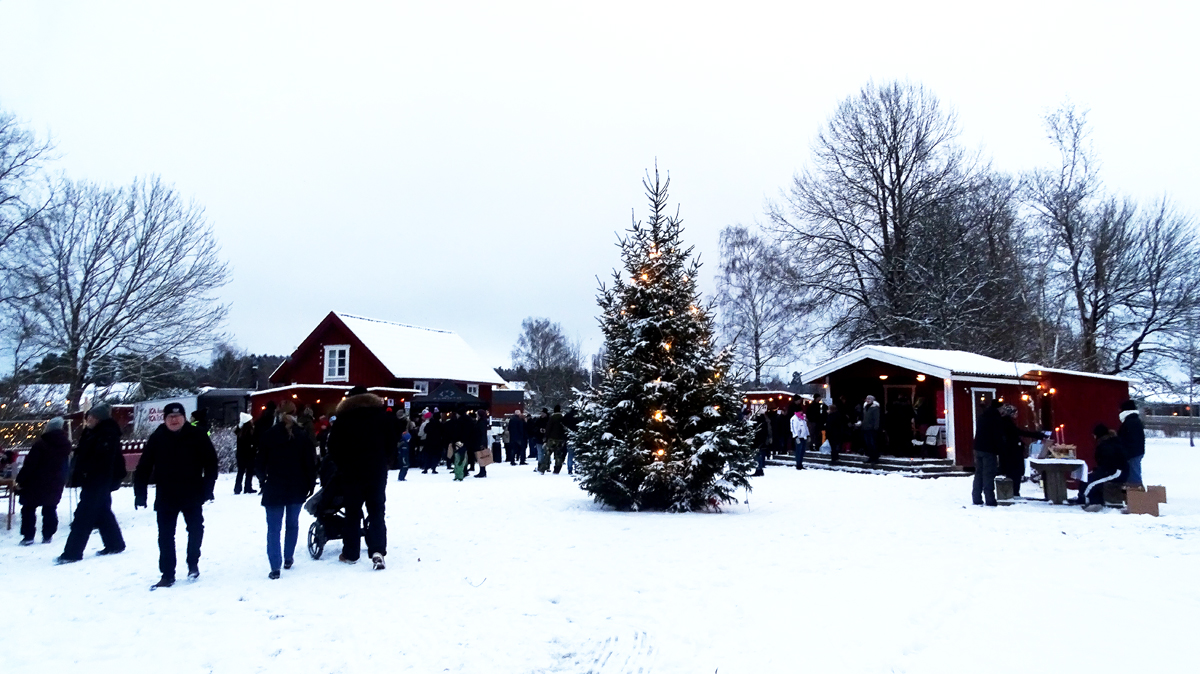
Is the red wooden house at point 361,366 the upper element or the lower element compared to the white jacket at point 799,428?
upper

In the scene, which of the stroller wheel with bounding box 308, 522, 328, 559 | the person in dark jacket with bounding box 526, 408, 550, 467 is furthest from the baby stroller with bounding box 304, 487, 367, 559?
the person in dark jacket with bounding box 526, 408, 550, 467

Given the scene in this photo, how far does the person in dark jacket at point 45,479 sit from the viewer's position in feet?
30.5

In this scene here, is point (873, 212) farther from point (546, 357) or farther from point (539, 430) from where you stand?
point (546, 357)

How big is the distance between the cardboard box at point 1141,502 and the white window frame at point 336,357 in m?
31.7

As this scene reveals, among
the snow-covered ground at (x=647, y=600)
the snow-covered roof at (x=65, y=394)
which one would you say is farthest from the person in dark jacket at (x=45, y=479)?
the snow-covered roof at (x=65, y=394)

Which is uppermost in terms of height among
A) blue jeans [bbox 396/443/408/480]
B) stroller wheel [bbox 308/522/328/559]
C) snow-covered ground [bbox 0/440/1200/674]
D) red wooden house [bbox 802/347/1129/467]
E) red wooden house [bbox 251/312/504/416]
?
red wooden house [bbox 251/312/504/416]

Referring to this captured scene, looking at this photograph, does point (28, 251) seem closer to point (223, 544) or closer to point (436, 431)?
point (436, 431)

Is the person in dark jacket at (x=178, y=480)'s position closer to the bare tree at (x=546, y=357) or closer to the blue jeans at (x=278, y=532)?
the blue jeans at (x=278, y=532)

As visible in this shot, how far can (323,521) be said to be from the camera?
26.4ft

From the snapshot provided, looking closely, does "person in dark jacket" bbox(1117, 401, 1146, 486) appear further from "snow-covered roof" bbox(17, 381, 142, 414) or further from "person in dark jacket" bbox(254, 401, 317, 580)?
"snow-covered roof" bbox(17, 381, 142, 414)

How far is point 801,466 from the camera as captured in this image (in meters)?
19.9

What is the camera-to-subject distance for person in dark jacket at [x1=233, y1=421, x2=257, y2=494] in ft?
45.6

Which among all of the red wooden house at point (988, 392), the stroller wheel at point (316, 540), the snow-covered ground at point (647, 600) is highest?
the red wooden house at point (988, 392)

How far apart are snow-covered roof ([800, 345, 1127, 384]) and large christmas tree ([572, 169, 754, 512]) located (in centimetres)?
923
